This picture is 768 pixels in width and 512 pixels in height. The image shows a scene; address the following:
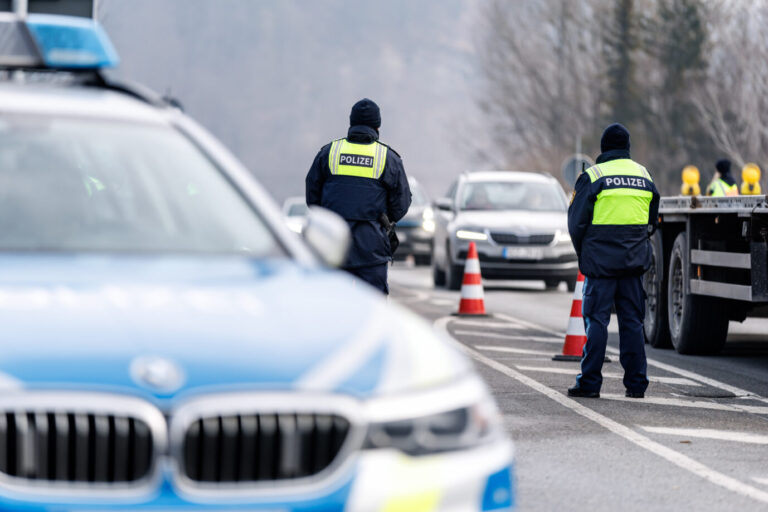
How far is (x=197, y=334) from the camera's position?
3766mm

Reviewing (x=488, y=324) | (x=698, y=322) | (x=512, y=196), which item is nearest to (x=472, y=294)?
(x=488, y=324)

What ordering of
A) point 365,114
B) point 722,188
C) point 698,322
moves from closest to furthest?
point 365,114
point 698,322
point 722,188

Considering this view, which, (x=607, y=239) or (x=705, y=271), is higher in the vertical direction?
(x=607, y=239)

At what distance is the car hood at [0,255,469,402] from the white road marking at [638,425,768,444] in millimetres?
4697

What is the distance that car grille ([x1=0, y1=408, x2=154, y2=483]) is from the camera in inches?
138

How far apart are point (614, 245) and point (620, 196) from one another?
0.30m

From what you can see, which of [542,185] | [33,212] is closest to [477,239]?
[542,185]

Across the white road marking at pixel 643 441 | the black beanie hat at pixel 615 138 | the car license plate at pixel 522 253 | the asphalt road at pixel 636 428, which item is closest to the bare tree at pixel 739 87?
the car license plate at pixel 522 253

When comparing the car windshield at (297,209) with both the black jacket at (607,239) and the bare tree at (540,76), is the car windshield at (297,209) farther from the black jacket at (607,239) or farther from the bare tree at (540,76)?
the bare tree at (540,76)

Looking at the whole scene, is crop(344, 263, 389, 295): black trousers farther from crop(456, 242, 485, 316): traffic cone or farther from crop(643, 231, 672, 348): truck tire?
crop(456, 242, 485, 316): traffic cone

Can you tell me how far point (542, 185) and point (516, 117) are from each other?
183ft

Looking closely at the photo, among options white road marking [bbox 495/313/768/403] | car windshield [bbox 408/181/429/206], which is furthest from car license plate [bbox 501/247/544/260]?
car windshield [bbox 408/181/429/206]

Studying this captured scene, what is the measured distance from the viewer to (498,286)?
25.4m

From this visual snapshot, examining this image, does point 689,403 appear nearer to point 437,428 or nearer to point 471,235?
point 437,428
